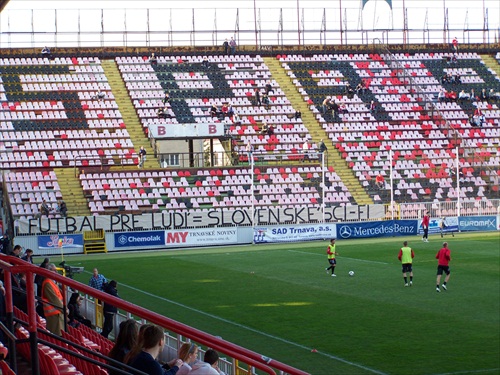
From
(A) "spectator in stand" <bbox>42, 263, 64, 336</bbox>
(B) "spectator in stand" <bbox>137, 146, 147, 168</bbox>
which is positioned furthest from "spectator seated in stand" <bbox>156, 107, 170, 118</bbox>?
(A) "spectator in stand" <bbox>42, 263, 64, 336</bbox>

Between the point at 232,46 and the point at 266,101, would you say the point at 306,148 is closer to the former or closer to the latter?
the point at 266,101

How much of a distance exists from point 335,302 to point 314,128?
36988mm

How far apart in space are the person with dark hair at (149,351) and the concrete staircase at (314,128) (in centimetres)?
4901

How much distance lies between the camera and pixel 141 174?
55.0 meters

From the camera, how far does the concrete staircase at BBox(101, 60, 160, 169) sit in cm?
5833

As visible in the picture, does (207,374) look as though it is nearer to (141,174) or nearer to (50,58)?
(141,174)

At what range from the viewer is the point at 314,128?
2478 inches

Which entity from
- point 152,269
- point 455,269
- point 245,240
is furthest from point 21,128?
point 455,269

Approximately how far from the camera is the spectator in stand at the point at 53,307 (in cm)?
1127

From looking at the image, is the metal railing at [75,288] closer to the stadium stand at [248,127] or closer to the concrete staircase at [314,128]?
the stadium stand at [248,127]

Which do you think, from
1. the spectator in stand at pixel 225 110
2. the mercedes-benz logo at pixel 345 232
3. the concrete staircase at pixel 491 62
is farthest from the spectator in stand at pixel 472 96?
the mercedes-benz logo at pixel 345 232

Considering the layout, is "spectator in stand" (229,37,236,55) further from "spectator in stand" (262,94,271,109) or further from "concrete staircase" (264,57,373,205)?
"spectator in stand" (262,94,271,109)

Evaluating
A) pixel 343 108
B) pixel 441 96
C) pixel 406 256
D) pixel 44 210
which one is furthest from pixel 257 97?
pixel 406 256

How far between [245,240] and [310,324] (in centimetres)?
2710
